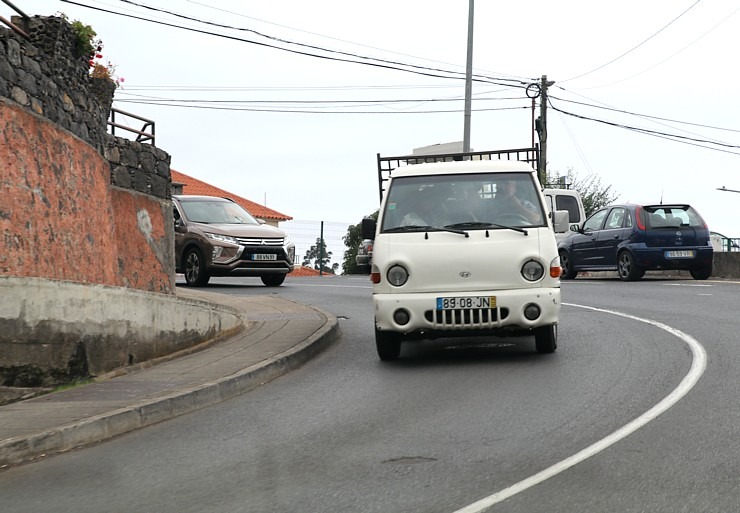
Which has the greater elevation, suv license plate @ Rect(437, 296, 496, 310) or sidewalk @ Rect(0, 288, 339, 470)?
suv license plate @ Rect(437, 296, 496, 310)

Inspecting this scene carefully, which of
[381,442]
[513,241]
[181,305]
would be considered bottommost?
[381,442]

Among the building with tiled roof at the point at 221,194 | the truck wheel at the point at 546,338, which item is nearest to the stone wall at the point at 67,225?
the truck wheel at the point at 546,338

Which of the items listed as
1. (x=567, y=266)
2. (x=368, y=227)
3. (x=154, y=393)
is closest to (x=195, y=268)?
(x=567, y=266)

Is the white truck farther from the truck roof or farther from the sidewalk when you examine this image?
the sidewalk

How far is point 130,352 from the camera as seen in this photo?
9.46 meters

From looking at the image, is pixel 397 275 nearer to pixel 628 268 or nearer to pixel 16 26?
pixel 16 26

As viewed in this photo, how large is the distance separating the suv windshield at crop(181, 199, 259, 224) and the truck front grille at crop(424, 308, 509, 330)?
12.0 metres

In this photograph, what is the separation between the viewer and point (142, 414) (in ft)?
23.4

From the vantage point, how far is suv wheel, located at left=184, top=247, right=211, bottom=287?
787 inches

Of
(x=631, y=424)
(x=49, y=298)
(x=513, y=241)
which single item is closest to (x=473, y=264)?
(x=513, y=241)

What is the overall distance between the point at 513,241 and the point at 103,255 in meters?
5.28

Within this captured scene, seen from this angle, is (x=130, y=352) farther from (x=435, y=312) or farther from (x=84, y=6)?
(x=84, y=6)

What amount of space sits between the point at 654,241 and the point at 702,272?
1640mm

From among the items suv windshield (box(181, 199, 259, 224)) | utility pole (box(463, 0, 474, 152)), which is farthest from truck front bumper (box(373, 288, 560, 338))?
utility pole (box(463, 0, 474, 152))
